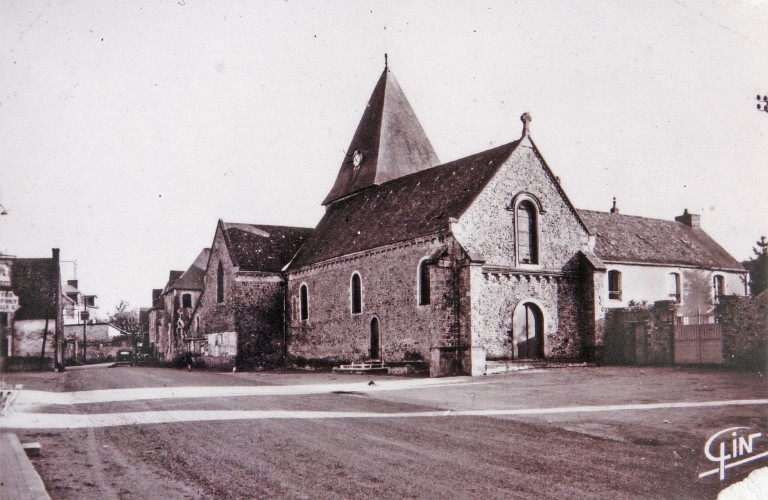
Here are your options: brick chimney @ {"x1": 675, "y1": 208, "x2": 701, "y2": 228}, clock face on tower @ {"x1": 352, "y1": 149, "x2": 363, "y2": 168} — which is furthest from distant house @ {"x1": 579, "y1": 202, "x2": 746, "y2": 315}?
clock face on tower @ {"x1": 352, "y1": 149, "x2": 363, "y2": 168}

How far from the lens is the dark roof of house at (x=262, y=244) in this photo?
39.0m

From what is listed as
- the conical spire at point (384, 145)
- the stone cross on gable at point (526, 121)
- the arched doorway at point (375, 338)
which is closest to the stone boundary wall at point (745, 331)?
the stone cross on gable at point (526, 121)

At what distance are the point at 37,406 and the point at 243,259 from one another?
22975 mm

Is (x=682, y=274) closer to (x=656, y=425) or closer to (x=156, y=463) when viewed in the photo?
(x=656, y=425)

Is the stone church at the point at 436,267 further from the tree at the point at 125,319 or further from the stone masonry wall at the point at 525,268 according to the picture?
the tree at the point at 125,319

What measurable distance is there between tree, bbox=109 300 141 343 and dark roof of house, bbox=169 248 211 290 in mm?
33853

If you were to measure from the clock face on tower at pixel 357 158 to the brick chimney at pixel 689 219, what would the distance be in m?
22.7

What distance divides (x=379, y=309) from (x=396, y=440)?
64.2 ft

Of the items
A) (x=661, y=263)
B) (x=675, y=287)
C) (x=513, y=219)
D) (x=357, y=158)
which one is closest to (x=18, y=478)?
(x=513, y=219)

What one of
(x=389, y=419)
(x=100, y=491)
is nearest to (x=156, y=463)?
(x=100, y=491)

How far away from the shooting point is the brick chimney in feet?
150

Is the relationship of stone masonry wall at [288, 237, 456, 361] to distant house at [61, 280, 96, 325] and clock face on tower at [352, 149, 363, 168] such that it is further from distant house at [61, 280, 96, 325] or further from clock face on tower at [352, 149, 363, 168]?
distant house at [61, 280, 96, 325]

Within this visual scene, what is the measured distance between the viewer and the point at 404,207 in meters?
31.4

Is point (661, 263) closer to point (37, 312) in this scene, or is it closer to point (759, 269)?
point (759, 269)
